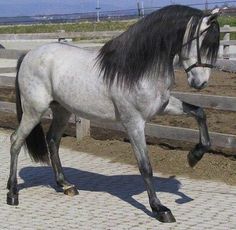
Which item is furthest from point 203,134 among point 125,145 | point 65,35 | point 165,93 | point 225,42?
point 225,42

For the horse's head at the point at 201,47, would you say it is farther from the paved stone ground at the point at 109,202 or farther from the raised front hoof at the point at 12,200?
the raised front hoof at the point at 12,200

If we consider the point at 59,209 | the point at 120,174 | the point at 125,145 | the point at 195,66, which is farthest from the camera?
the point at 125,145

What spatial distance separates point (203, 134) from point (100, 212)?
1.22m

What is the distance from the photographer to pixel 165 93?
16.5 feet

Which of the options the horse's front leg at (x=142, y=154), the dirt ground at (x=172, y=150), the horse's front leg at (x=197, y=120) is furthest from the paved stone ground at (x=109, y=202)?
the horse's front leg at (x=197, y=120)

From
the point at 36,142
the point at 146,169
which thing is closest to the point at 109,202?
the point at 146,169

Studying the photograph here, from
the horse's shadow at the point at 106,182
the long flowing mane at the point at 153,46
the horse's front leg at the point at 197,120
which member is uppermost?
the long flowing mane at the point at 153,46

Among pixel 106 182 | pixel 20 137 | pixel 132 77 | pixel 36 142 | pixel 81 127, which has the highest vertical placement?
pixel 132 77

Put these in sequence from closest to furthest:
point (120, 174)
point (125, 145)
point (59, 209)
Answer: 1. point (59, 209)
2. point (120, 174)
3. point (125, 145)

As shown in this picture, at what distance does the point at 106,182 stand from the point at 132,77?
6.05 feet

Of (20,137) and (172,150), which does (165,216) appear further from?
(172,150)

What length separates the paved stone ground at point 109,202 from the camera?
5.04m

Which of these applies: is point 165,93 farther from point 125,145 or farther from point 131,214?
point 125,145

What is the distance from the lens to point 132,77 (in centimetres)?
505
